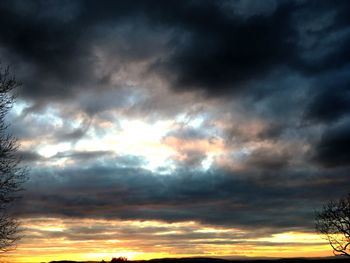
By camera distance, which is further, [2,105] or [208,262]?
[208,262]

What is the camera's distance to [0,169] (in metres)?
33.4

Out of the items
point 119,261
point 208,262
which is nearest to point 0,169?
point 119,261

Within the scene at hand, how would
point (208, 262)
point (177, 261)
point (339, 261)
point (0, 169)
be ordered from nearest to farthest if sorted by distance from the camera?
point (0, 169) → point (339, 261) → point (177, 261) → point (208, 262)

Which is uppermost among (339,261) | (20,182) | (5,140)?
(5,140)

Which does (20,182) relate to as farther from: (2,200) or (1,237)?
(1,237)

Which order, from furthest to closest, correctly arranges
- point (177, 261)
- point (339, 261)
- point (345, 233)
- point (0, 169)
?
point (177, 261)
point (339, 261)
point (345, 233)
point (0, 169)

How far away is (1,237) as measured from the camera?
33.7m

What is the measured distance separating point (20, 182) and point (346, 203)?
169 ft

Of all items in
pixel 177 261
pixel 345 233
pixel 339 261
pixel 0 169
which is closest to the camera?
pixel 0 169

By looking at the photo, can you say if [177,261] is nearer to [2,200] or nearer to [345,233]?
[345,233]

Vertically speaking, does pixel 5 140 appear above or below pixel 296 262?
above

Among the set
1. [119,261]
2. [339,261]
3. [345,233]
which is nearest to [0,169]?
[119,261]

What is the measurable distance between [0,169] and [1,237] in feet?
16.8

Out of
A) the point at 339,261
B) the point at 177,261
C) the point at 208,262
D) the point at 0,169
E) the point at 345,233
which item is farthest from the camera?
the point at 208,262
